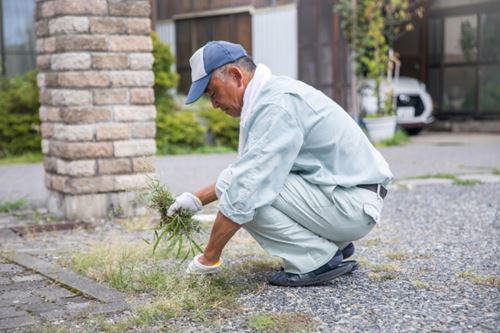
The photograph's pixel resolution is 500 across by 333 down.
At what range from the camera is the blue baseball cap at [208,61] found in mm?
3295

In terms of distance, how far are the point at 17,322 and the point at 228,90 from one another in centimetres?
141

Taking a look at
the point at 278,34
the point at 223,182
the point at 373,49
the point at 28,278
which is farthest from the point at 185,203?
the point at 278,34

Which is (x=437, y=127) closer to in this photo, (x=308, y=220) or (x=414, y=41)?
(x=414, y=41)

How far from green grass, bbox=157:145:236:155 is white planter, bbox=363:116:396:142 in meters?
2.28

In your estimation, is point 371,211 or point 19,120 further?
point 19,120

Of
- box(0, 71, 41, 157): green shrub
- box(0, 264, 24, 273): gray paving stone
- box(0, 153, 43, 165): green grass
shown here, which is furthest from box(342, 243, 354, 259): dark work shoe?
box(0, 71, 41, 157): green shrub

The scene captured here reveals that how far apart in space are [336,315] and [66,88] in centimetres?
313

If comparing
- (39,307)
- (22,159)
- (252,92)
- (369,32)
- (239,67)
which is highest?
(369,32)

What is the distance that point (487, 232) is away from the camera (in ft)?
16.1

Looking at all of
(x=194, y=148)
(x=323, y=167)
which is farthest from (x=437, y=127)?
(x=323, y=167)

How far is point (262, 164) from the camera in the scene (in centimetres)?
316

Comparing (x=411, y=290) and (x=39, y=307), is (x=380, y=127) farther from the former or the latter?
(x=39, y=307)

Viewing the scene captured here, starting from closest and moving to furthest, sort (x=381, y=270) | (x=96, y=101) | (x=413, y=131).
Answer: (x=381, y=270) → (x=96, y=101) → (x=413, y=131)

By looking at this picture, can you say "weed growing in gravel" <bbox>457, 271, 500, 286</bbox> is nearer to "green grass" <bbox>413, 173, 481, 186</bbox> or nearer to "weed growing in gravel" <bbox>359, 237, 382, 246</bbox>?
"weed growing in gravel" <bbox>359, 237, 382, 246</bbox>
